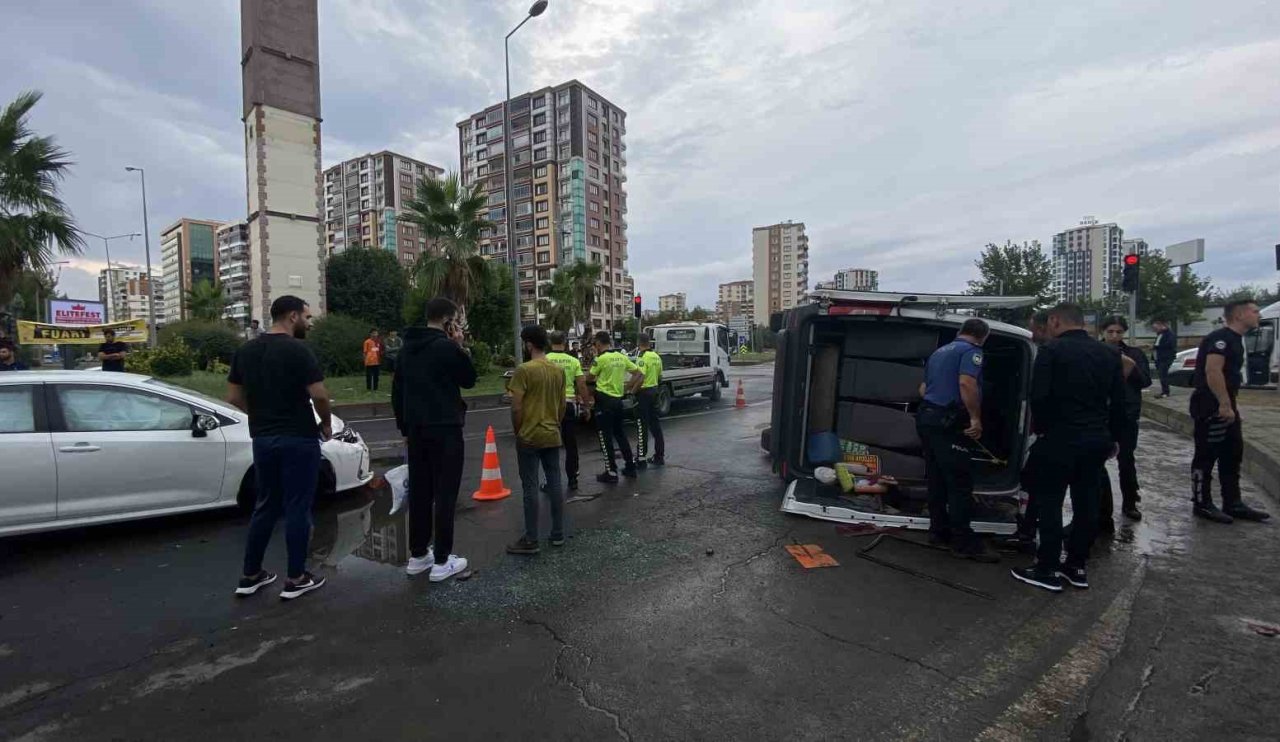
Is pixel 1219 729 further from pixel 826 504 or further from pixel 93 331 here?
pixel 93 331

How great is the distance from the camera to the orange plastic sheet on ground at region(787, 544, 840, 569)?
4.46 meters

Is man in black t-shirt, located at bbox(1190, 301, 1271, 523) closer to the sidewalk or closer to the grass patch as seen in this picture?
the sidewalk

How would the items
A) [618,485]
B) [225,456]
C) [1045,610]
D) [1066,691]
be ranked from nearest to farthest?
[1066,691] < [1045,610] < [225,456] < [618,485]

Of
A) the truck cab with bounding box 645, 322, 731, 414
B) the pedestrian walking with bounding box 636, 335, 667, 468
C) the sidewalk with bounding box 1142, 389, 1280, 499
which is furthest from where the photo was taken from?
the truck cab with bounding box 645, 322, 731, 414

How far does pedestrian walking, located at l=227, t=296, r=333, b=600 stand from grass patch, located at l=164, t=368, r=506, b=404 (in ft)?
34.7

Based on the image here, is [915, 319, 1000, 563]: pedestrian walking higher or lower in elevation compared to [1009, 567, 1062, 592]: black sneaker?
higher

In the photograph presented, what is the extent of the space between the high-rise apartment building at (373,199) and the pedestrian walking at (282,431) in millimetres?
102227

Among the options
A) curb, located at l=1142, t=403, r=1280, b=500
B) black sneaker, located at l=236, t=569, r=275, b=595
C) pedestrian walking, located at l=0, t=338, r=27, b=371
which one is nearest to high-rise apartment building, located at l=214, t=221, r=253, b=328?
pedestrian walking, located at l=0, t=338, r=27, b=371

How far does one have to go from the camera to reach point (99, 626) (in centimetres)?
359

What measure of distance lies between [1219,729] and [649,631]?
252 centimetres

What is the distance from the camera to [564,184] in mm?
83000

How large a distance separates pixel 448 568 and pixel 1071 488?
13.7ft

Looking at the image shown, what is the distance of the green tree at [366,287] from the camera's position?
37.2m

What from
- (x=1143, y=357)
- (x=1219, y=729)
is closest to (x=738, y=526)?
(x=1219, y=729)
